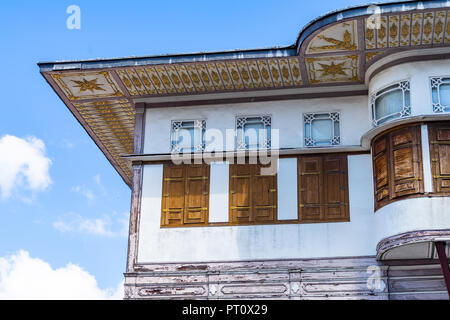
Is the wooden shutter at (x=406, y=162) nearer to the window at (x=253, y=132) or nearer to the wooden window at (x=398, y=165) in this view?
the wooden window at (x=398, y=165)

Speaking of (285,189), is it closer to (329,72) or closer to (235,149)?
(235,149)

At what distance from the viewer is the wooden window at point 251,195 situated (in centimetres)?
1877

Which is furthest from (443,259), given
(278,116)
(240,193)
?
(278,116)

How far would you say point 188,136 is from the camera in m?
19.8

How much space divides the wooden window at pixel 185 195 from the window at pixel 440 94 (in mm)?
5025

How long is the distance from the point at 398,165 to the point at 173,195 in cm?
487

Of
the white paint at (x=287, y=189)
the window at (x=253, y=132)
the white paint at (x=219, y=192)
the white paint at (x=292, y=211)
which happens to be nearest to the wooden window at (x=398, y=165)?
the white paint at (x=292, y=211)

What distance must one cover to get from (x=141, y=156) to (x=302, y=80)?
391 centimetres

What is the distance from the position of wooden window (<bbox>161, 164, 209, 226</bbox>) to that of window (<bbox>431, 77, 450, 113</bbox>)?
5.02 m

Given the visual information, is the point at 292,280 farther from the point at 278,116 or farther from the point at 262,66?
the point at 262,66

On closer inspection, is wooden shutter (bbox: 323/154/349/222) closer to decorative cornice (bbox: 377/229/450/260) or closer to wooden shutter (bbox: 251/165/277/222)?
wooden shutter (bbox: 251/165/277/222)

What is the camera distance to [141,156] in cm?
1966

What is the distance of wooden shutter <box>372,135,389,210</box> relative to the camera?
17.9 meters

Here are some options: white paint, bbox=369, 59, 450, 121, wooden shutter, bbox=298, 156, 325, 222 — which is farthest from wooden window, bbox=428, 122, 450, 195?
wooden shutter, bbox=298, 156, 325, 222
